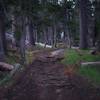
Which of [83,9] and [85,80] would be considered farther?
[83,9]

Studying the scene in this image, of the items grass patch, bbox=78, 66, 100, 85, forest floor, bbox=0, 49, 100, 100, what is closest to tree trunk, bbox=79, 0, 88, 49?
grass patch, bbox=78, 66, 100, 85

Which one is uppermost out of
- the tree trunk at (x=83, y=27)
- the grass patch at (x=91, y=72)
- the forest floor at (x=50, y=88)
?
the tree trunk at (x=83, y=27)

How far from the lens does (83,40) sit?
25688 millimetres

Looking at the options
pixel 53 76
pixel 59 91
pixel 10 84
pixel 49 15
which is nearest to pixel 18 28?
pixel 53 76

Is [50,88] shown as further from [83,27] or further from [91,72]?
[83,27]

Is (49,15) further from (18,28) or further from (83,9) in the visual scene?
(18,28)

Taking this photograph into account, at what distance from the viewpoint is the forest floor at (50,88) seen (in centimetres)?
956

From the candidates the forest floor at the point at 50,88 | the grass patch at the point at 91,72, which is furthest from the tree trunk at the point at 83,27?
the forest floor at the point at 50,88

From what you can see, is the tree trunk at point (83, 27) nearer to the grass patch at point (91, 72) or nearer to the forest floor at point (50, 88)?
the grass patch at point (91, 72)

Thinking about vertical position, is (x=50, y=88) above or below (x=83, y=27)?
below

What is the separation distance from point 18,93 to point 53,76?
3.92 meters

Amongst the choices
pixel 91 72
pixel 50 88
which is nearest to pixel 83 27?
pixel 91 72

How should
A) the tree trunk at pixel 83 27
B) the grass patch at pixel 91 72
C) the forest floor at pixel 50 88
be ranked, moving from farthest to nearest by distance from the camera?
1. the tree trunk at pixel 83 27
2. the grass patch at pixel 91 72
3. the forest floor at pixel 50 88

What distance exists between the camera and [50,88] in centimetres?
1102
